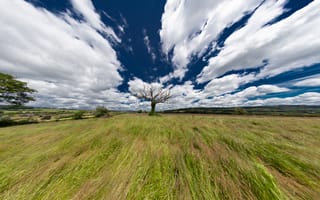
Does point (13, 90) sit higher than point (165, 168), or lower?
higher

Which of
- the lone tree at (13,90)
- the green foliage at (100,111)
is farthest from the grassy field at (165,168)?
the green foliage at (100,111)

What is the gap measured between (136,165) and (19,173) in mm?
2080

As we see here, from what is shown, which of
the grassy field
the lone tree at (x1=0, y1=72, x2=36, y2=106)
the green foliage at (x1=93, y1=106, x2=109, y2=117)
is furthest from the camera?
the green foliage at (x1=93, y1=106, x2=109, y2=117)

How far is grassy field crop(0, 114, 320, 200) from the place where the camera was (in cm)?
157

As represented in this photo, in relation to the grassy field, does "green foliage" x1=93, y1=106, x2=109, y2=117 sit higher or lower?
higher

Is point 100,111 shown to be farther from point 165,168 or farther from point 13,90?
point 165,168

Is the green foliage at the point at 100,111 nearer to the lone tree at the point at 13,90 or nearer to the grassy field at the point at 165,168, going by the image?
the lone tree at the point at 13,90

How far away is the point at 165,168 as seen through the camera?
2.02m

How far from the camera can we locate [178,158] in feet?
7.45

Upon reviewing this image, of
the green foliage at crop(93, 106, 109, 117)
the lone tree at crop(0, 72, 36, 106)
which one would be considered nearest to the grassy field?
the lone tree at crop(0, 72, 36, 106)

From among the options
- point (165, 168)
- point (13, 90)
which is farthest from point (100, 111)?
point (165, 168)

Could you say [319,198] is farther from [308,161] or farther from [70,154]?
[70,154]

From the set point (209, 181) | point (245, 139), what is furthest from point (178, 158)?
point (245, 139)

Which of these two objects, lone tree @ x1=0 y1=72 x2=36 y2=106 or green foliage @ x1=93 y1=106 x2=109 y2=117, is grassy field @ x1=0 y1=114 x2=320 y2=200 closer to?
lone tree @ x1=0 y1=72 x2=36 y2=106
